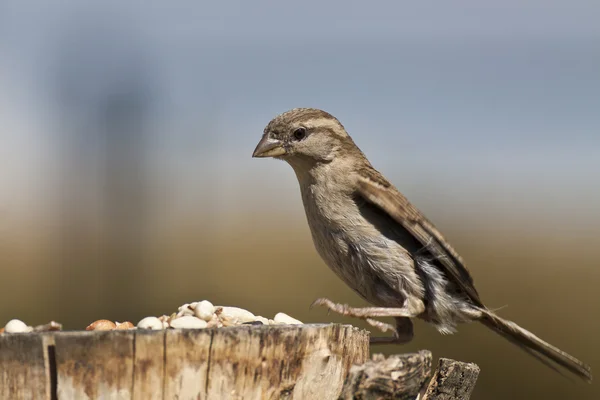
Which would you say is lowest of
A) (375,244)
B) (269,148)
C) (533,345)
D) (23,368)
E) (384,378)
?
(533,345)

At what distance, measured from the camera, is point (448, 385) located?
322 centimetres

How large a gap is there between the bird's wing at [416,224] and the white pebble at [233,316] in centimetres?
97

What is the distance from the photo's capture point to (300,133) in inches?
170

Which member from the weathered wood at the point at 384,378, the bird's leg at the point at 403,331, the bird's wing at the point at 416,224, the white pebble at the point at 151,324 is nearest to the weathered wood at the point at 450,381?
the weathered wood at the point at 384,378

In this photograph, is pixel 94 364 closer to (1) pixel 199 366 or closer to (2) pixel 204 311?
(1) pixel 199 366

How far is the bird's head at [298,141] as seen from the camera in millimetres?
4289

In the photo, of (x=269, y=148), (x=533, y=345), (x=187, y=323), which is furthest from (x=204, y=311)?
(x=533, y=345)

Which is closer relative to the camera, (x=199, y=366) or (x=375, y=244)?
(x=199, y=366)

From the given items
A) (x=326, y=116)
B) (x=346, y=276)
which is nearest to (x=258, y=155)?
(x=326, y=116)

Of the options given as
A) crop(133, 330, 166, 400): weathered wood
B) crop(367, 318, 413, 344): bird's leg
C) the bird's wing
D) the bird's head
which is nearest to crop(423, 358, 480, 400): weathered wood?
the bird's wing

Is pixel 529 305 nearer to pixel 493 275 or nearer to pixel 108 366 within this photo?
pixel 493 275

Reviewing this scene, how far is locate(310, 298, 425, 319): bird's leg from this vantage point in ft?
12.7

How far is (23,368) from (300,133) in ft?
7.34

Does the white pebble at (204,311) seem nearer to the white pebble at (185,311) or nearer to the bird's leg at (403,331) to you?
the white pebble at (185,311)
